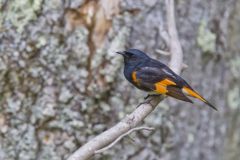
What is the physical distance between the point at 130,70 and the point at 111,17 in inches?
18.1

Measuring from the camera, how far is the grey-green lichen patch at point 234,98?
572cm

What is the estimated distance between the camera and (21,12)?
4.22 meters

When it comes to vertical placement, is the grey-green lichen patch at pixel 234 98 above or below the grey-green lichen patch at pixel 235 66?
below

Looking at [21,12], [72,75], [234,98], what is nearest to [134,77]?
[72,75]

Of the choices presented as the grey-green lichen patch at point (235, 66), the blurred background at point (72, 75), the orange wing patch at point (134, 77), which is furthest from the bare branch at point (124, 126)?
the grey-green lichen patch at point (235, 66)

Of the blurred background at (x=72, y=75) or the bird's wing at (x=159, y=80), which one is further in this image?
the blurred background at (x=72, y=75)

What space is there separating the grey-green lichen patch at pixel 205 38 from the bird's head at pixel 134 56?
0.73 meters

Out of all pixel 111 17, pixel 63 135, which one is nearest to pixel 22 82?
pixel 63 135

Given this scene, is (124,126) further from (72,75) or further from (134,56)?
(72,75)

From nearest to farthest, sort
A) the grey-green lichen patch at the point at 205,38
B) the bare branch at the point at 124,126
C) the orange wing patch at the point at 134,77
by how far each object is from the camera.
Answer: the bare branch at the point at 124,126 < the orange wing patch at the point at 134,77 < the grey-green lichen patch at the point at 205,38

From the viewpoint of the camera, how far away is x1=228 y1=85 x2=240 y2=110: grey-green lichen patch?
572 cm

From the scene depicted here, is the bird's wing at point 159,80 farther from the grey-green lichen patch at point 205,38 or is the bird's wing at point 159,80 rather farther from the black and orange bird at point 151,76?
the grey-green lichen patch at point 205,38

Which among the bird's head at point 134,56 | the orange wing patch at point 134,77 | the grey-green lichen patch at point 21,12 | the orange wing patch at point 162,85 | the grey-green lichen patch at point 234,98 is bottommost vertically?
the grey-green lichen patch at point 234,98

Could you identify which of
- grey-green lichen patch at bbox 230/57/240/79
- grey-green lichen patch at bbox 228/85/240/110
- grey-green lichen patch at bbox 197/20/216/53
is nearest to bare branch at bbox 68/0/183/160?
grey-green lichen patch at bbox 197/20/216/53
